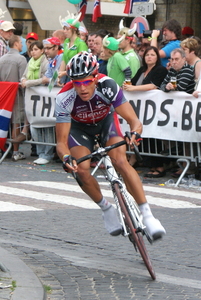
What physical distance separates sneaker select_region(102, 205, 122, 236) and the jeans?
24.0 ft

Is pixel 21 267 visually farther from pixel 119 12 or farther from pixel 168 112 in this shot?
pixel 119 12

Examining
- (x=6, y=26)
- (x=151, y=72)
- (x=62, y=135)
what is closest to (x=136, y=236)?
(x=62, y=135)

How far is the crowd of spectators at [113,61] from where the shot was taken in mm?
11672

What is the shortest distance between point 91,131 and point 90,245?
49.4 inches

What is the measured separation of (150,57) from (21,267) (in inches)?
258

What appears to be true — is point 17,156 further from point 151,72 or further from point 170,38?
point 170,38

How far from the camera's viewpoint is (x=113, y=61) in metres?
12.4

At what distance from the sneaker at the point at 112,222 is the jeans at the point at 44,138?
288 inches

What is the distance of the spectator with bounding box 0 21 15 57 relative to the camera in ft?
51.3

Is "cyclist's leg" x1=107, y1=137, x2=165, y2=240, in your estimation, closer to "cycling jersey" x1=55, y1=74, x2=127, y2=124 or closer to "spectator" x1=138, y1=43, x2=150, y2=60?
"cycling jersey" x1=55, y1=74, x2=127, y2=124

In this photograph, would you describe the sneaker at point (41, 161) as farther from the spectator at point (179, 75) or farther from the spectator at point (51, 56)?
the spectator at point (179, 75)

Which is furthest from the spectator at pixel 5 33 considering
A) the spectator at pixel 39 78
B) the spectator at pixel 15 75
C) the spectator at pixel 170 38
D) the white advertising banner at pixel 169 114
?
the white advertising banner at pixel 169 114

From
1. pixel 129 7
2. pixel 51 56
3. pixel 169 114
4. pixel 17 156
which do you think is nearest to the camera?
pixel 169 114

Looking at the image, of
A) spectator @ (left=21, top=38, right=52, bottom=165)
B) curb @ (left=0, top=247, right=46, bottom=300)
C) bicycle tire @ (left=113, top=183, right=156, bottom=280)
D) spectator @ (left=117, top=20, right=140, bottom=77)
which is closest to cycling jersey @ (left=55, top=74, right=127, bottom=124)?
bicycle tire @ (left=113, top=183, right=156, bottom=280)
